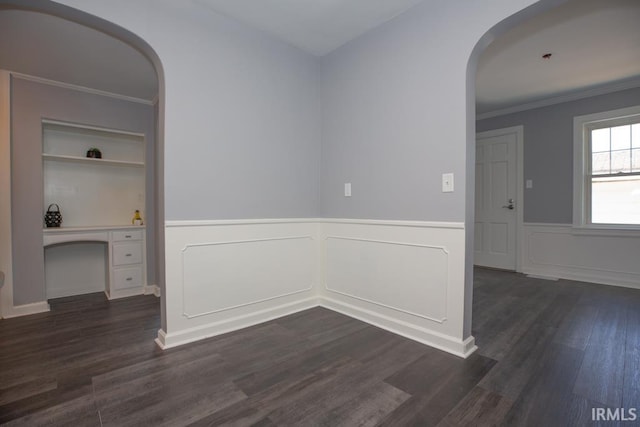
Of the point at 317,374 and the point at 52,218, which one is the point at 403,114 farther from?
the point at 52,218

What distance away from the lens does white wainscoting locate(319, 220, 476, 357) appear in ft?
6.86

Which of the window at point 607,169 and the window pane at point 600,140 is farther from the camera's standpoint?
the window pane at point 600,140

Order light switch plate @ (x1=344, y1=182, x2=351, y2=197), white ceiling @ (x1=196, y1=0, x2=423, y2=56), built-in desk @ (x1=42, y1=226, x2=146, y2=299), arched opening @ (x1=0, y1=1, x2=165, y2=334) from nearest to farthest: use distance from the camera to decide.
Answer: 1. arched opening @ (x1=0, y1=1, x2=165, y2=334)
2. white ceiling @ (x1=196, y1=0, x2=423, y2=56)
3. light switch plate @ (x1=344, y1=182, x2=351, y2=197)
4. built-in desk @ (x1=42, y1=226, x2=146, y2=299)

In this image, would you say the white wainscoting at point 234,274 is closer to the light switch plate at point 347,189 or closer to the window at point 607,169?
the light switch plate at point 347,189

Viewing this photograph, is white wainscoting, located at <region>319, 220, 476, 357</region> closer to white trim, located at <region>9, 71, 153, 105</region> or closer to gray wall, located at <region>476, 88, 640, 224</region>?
white trim, located at <region>9, 71, 153, 105</region>

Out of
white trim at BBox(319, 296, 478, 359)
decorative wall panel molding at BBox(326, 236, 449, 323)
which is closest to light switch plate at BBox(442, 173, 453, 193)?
decorative wall panel molding at BBox(326, 236, 449, 323)

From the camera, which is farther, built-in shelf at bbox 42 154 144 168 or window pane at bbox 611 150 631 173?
window pane at bbox 611 150 631 173

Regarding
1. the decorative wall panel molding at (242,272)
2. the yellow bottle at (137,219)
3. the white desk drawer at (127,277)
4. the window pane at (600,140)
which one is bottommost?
the white desk drawer at (127,277)

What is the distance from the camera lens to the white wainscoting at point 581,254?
148 inches

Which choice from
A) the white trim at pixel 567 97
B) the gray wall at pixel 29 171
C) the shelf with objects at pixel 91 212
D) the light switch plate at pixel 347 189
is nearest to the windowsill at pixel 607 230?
the white trim at pixel 567 97

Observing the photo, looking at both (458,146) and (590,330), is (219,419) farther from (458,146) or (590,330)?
(590,330)

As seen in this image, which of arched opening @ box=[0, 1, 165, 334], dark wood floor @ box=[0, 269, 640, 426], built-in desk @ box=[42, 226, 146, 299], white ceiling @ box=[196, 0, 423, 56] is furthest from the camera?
built-in desk @ box=[42, 226, 146, 299]

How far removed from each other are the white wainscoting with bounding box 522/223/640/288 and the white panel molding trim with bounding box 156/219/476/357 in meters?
3.20

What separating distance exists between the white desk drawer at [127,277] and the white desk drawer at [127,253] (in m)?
0.08
